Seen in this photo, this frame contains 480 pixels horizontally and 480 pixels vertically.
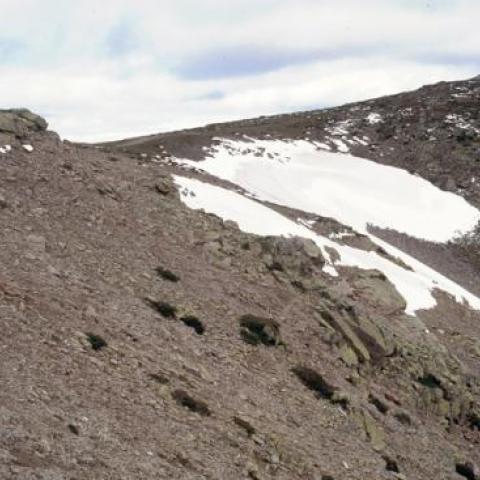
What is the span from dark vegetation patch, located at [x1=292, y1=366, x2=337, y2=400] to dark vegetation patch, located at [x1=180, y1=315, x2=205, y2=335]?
4082 millimetres

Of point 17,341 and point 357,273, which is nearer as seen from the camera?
point 17,341

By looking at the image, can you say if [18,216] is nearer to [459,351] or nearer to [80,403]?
[80,403]

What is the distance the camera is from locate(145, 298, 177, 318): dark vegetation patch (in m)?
23.7

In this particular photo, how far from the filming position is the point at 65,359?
685 inches

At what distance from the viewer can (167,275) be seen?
87.5ft

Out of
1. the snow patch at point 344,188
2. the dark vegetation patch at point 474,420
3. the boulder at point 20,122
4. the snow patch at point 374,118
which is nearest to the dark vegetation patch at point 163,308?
the boulder at point 20,122

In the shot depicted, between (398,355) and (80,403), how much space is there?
18934mm

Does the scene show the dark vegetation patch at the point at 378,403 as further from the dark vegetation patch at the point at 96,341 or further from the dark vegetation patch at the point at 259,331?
the dark vegetation patch at the point at 96,341

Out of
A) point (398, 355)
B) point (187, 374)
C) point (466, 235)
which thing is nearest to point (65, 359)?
point (187, 374)

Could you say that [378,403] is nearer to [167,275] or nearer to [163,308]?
[163,308]

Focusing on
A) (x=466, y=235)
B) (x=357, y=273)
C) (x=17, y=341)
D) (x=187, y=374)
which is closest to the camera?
(x=17, y=341)

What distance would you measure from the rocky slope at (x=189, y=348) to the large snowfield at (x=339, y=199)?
311cm

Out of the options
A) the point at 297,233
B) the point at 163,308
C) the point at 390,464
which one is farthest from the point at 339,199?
the point at 390,464

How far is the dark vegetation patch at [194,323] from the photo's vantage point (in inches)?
941
